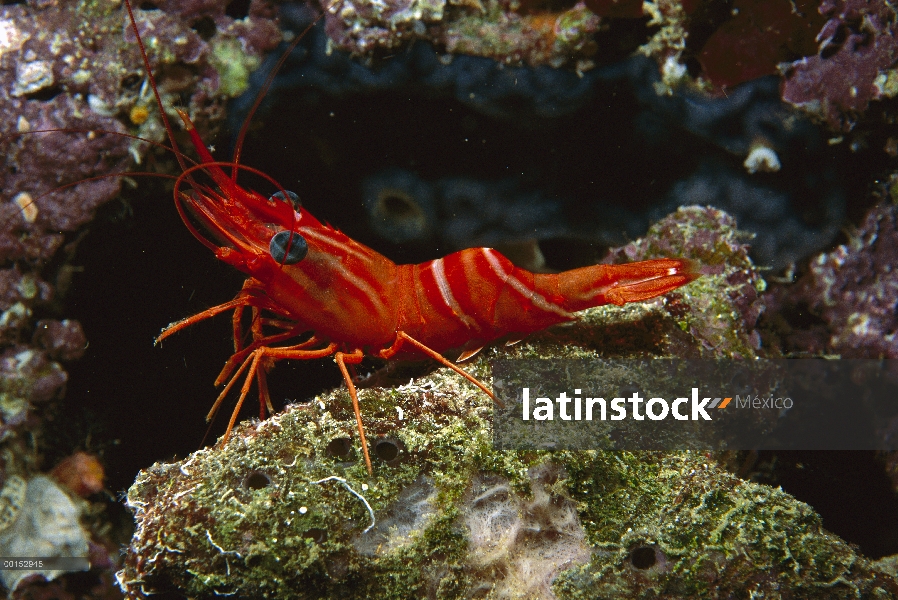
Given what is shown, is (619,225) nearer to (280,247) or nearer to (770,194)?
(770,194)

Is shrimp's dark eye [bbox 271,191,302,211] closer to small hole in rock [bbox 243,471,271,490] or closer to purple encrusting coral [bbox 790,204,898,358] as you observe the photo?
small hole in rock [bbox 243,471,271,490]

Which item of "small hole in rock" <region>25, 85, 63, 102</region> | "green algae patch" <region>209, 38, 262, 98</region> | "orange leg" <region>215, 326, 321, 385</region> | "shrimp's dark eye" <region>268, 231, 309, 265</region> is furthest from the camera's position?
"green algae patch" <region>209, 38, 262, 98</region>

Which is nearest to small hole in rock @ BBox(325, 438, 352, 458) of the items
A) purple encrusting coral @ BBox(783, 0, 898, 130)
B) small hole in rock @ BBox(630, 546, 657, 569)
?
small hole in rock @ BBox(630, 546, 657, 569)

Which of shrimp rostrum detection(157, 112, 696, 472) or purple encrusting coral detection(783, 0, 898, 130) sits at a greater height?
purple encrusting coral detection(783, 0, 898, 130)

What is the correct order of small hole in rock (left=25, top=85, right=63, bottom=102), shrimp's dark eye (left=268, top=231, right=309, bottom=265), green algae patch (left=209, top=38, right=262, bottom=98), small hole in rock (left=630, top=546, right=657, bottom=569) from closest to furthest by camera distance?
1. small hole in rock (left=630, top=546, right=657, bottom=569)
2. shrimp's dark eye (left=268, top=231, right=309, bottom=265)
3. small hole in rock (left=25, top=85, right=63, bottom=102)
4. green algae patch (left=209, top=38, right=262, bottom=98)

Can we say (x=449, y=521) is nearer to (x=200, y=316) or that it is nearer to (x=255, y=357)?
(x=255, y=357)

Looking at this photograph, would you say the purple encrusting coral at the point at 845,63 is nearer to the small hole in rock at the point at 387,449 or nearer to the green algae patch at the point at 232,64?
the small hole in rock at the point at 387,449

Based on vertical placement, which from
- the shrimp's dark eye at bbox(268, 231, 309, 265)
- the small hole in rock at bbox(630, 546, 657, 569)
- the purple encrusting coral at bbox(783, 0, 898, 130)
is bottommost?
the small hole in rock at bbox(630, 546, 657, 569)

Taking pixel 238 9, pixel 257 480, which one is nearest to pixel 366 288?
pixel 257 480
